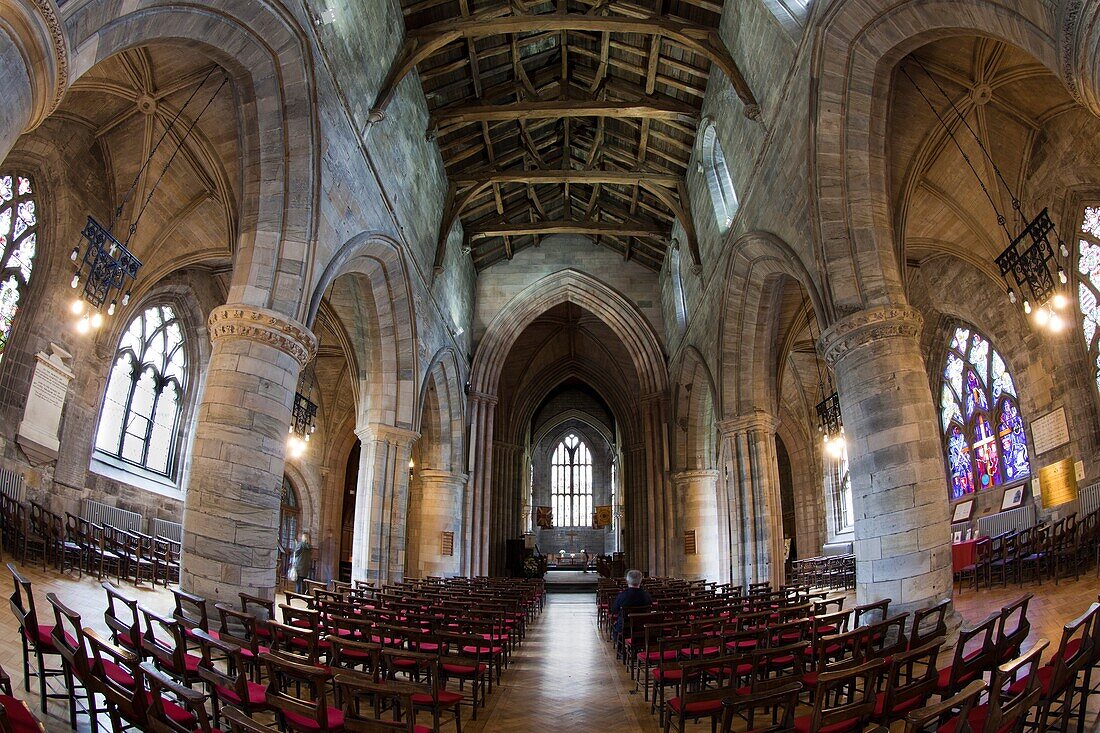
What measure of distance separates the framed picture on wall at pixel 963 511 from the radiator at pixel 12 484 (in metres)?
17.7

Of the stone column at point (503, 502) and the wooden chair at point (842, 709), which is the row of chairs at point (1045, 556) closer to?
the wooden chair at point (842, 709)

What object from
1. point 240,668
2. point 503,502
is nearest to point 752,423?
point 240,668

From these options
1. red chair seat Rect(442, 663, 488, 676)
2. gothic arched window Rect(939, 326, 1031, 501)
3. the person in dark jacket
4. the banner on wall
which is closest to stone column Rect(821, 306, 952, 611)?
the person in dark jacket

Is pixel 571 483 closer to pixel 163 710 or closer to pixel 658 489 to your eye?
pixel 658 489

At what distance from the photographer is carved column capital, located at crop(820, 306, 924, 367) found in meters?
7.53

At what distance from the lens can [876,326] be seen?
7.57 meters

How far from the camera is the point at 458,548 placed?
58.7ft

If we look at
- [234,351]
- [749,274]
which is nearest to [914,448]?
[749,274]

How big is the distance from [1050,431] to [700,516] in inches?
332

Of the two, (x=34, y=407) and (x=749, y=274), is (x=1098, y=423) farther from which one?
(x=34, y=407)

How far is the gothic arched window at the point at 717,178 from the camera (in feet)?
45.9

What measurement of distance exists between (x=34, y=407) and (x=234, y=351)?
19.8 ft

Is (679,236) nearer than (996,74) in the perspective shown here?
No

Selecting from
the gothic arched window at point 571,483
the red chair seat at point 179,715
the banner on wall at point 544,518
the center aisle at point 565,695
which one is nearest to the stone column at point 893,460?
the center aisle at point 565,695
